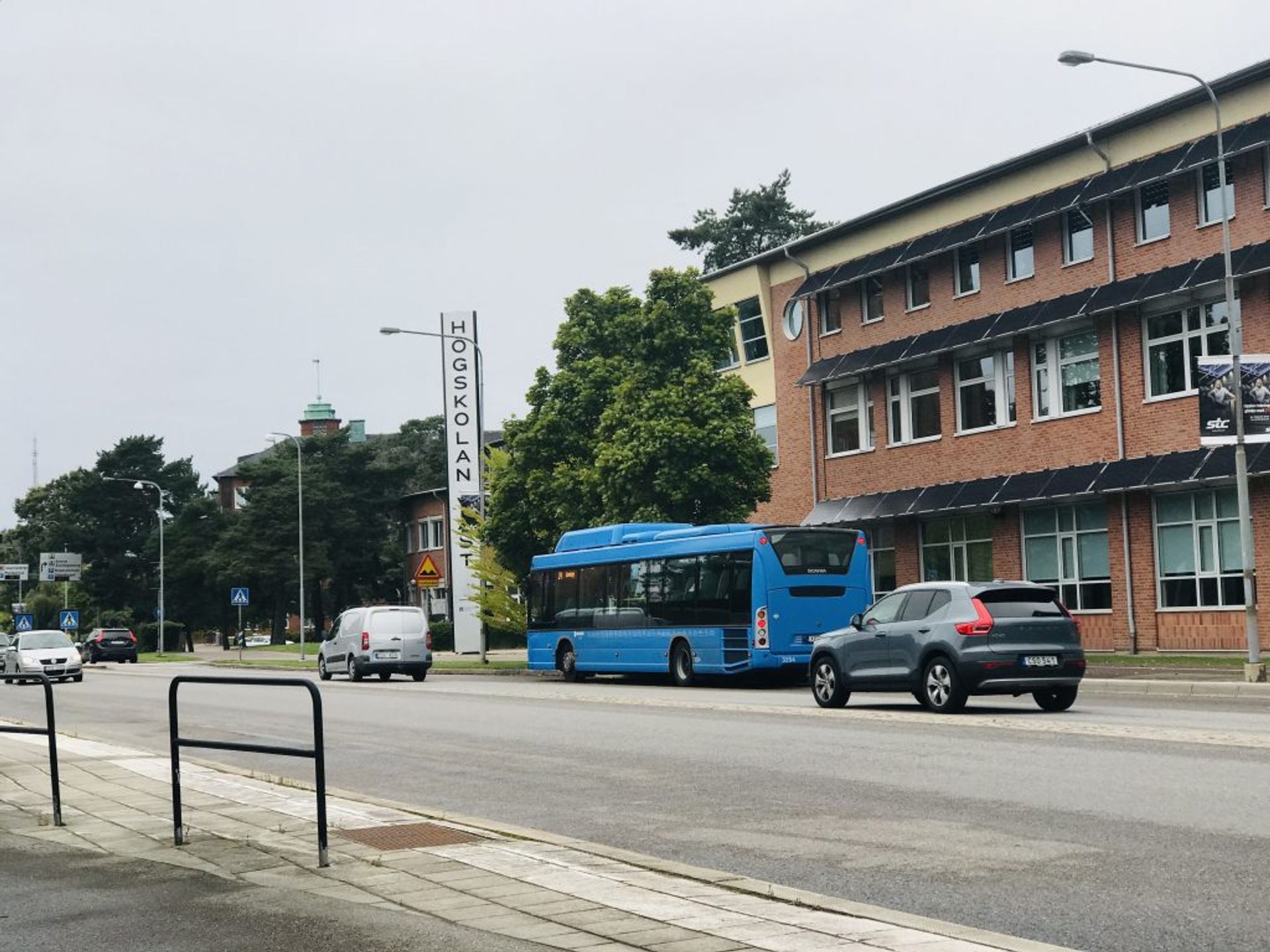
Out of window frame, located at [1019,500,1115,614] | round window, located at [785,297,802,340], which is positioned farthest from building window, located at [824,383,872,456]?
window frame, located at [1019,500,1115,614]

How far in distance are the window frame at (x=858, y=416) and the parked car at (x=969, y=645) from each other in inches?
955

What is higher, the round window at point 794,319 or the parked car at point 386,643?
the round window at point 794,319

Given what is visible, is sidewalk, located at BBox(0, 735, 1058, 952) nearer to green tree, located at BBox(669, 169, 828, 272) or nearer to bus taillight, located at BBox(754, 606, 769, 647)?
bus taillight, located at BBox(754, 606, 769, 647)

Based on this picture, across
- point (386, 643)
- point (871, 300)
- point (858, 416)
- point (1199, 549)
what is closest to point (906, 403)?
point (858, 416)

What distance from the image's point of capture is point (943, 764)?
45.9ft

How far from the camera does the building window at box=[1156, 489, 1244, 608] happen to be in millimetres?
33188

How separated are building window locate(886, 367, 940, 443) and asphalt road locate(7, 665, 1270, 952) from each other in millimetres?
19362

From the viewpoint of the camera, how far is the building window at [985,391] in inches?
1570

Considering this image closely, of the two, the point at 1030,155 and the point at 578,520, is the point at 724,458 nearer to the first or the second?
the point at 578,520

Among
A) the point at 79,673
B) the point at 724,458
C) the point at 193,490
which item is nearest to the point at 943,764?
the point at 724,458

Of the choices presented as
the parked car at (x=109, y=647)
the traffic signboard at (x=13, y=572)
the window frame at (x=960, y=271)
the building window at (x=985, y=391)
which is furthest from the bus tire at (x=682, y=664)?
the traffic signboard at (x=13, y=572)

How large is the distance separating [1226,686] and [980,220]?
61.5 feet

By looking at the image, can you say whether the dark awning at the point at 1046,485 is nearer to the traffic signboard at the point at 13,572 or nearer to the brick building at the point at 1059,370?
the brick building at the point at 1059,370

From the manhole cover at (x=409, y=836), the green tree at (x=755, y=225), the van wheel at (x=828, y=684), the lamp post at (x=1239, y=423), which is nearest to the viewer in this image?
the manhole cover at (x=409, y=836)
